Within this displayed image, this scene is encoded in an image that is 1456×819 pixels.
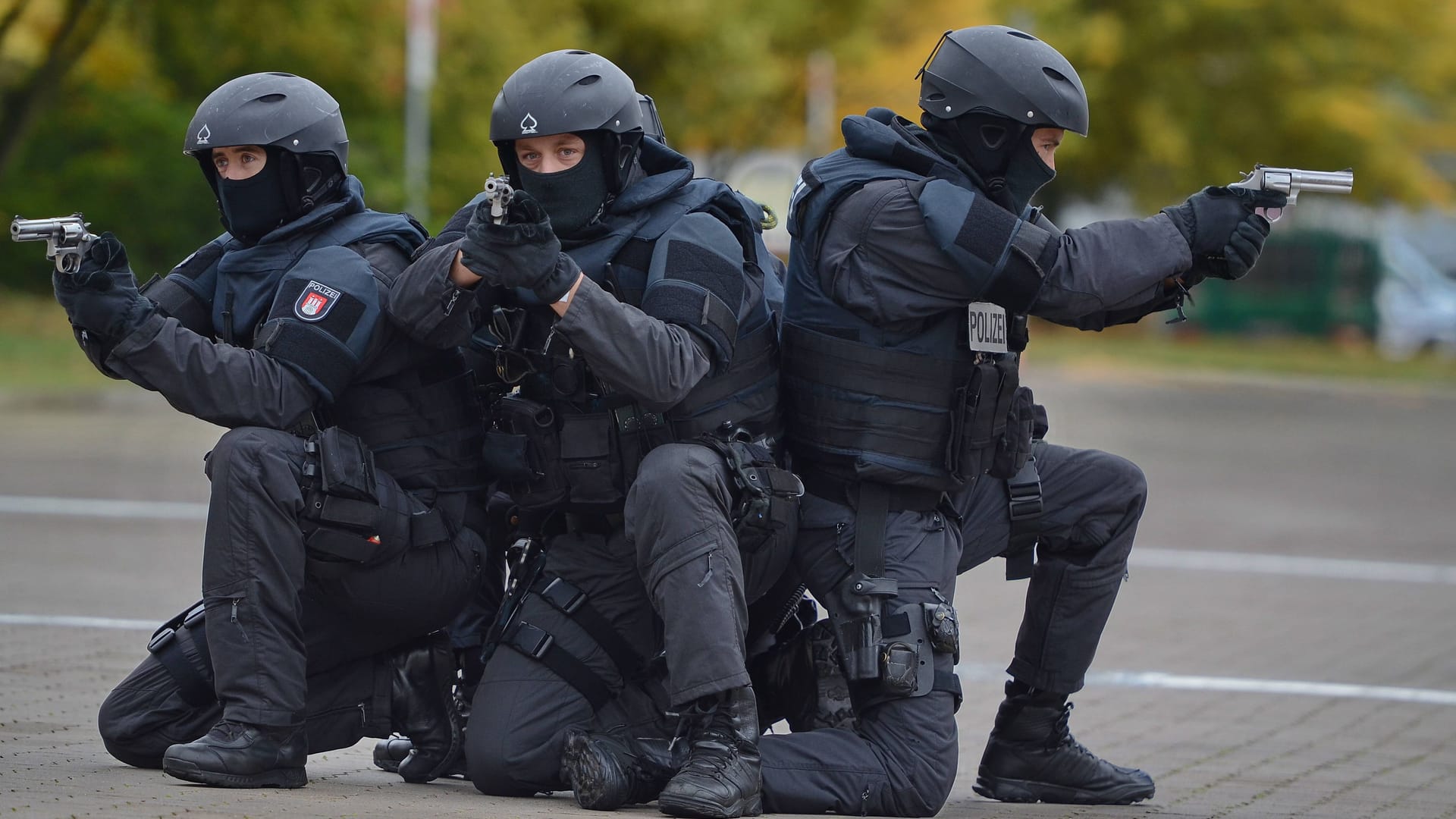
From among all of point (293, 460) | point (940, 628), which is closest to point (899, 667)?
point (940, 628)

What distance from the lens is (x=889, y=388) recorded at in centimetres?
477

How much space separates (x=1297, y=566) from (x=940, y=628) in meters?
6.58

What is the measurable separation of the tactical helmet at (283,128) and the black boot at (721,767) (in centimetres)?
165

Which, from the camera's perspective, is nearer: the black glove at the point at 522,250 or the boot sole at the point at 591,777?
the black glove at the point at 522,250

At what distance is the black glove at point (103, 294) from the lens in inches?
169

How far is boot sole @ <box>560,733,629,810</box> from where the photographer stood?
4410 millimetres

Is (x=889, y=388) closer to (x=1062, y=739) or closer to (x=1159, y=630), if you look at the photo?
(x=1062, y=739)

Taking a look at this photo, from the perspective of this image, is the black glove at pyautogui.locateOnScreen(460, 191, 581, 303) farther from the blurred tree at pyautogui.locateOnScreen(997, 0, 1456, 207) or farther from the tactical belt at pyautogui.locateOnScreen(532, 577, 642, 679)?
the blurred tree at pyautogui.locateOnScreen(997, 0, 1456, 207)

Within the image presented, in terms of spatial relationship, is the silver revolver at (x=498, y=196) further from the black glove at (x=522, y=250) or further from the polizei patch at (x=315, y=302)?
the polizei patch at (x=315, y=302)

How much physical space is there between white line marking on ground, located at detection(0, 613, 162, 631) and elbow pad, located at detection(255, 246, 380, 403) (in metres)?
3.10

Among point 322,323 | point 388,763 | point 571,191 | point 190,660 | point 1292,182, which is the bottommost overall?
point 388,763

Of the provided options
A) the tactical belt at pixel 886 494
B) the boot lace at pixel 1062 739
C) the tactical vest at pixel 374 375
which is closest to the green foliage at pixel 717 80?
the tactical vest at pixel 374 375

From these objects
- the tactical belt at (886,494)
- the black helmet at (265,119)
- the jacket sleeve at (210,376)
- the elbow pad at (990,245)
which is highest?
the black helmet at (265,119)

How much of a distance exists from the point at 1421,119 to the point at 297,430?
31665mm
